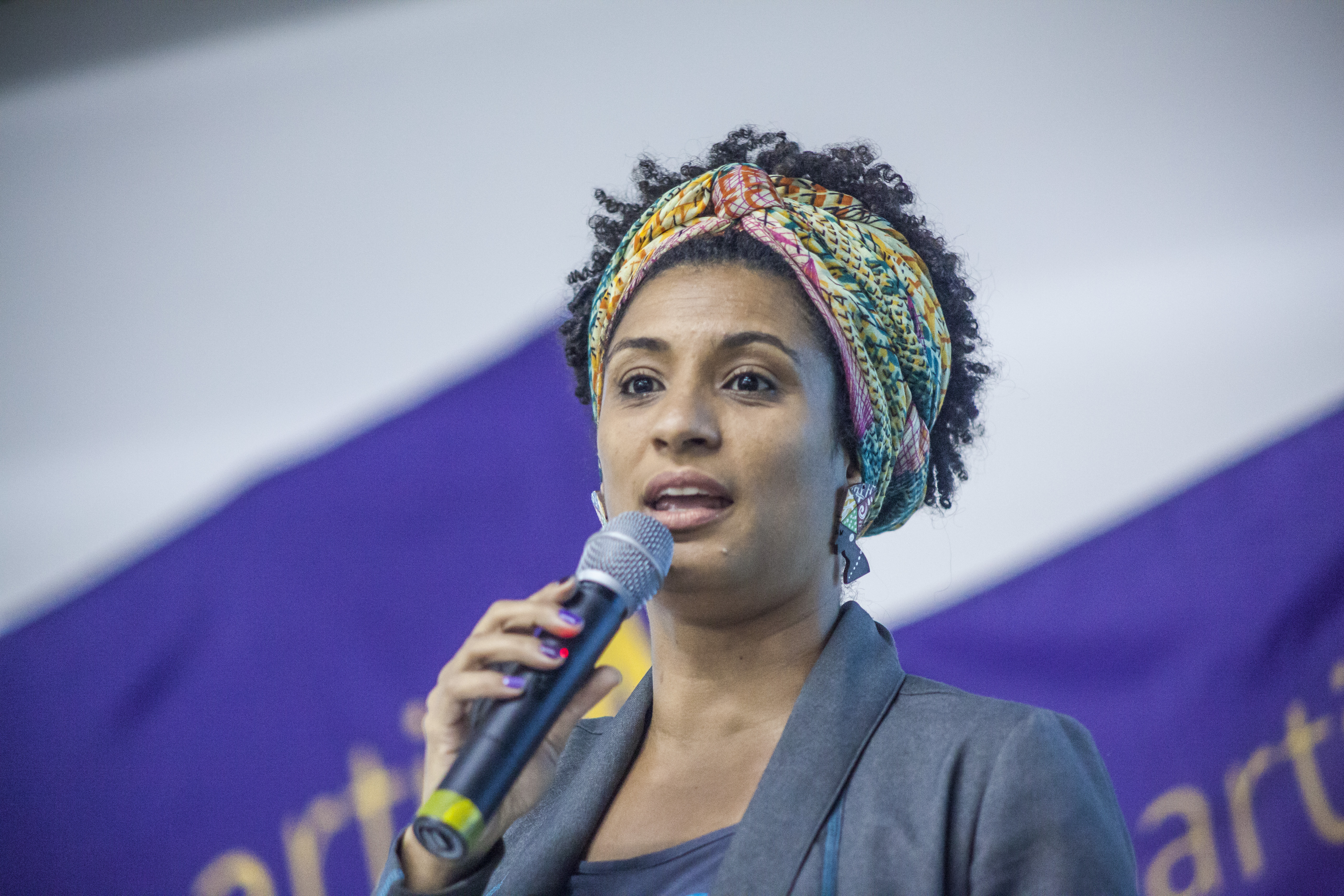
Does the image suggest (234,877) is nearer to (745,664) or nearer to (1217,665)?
(745,664)

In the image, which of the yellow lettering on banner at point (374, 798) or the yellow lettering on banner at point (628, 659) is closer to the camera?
the yellow lettering on banner at point (374, 798)

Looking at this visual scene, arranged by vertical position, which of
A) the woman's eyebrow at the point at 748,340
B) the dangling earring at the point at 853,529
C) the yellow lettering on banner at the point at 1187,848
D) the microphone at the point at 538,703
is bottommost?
the yellow lettering on banner at the point at 1187,848

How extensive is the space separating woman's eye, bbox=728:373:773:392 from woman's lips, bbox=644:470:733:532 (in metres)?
0.19

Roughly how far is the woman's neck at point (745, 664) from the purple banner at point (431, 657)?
139 centimetres

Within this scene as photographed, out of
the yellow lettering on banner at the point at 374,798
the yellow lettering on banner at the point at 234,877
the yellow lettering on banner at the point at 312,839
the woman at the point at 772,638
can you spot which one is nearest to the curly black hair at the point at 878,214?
the woman at the point at 772,638

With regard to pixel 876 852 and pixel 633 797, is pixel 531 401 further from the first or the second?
pixel 876 852

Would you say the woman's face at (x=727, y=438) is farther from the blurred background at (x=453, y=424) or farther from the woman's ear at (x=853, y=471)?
the blurred background at (x=453, y=424)

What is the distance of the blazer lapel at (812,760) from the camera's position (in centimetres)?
143

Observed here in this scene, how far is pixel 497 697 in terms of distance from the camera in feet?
4.19

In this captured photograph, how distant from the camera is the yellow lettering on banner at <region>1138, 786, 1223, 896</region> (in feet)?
8.81

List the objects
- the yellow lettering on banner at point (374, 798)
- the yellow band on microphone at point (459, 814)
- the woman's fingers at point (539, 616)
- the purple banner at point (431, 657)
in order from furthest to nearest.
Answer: the yellow lettering on banner at point (374, 798), the purple banner at point (431, 657), the woman's fingers at point (539, 616), the yellow band on microphone at point (459, 814)

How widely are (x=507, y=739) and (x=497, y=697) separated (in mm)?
66

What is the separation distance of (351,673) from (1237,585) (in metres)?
2.31

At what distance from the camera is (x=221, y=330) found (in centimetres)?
359
